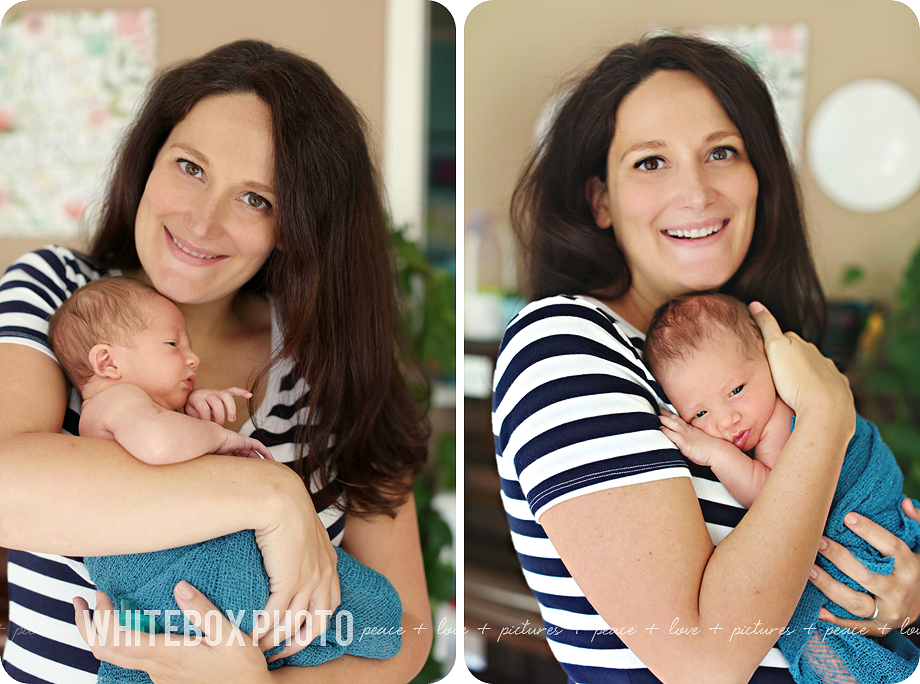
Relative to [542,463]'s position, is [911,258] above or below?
above

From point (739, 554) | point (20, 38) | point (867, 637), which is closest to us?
point (739, 554)

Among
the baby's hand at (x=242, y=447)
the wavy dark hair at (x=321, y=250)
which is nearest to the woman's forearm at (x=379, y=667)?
the wavy dark hair at (x=321, y=250)

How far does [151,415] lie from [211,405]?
108 millimetres

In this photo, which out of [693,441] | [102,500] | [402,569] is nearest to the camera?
[102,500]

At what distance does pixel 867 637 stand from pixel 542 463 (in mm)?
611

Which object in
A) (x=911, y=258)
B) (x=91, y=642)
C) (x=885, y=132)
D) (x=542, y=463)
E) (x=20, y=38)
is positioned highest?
(x=20, y=38)

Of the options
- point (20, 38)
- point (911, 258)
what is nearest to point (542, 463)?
point (911, 258)

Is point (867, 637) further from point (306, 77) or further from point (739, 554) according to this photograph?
point (306, 77)

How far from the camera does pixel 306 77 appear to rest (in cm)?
111

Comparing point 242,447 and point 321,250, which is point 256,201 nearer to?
point 321,250

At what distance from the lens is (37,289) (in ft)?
3.36

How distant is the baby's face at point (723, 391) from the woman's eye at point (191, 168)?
791 mm

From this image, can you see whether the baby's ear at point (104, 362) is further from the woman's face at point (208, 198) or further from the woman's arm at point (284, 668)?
the woman's arm at point (284, 668)

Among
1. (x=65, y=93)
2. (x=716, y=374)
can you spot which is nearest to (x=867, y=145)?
(x=716, y=374)
